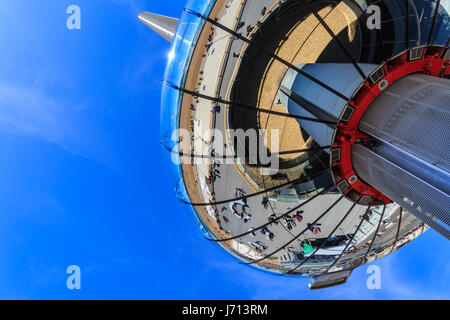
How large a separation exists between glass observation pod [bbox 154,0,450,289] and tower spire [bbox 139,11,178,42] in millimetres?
6625

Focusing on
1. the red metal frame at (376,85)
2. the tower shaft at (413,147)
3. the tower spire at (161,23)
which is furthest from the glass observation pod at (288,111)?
the tower spire at (161,23)

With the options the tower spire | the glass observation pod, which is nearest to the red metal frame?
the glass observation pod

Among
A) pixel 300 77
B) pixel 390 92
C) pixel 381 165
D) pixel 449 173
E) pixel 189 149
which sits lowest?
pixel 449 173

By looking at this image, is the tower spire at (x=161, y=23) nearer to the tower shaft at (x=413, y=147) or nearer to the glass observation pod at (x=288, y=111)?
the glass observation pod at (x=288, y=111)

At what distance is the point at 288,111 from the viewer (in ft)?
22.2

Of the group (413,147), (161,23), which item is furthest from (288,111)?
Answer: (161,23)

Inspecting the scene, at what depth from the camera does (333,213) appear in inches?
264

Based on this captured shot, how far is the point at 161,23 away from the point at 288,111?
26.5 feet

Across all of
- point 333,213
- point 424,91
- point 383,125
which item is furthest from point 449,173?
point 333,213

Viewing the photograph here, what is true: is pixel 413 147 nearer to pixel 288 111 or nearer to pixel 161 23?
pixel 288 111

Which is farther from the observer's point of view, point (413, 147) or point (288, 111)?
point (288, 111)

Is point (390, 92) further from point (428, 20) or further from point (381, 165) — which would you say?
point (428, 20)

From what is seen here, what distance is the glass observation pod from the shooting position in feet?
16.1

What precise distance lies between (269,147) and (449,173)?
363 cm
